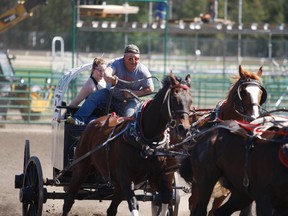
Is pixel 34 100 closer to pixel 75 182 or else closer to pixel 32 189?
pixel 32 189

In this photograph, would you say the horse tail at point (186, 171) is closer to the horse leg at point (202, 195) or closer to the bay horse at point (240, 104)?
the horse leg at point (202, 195)

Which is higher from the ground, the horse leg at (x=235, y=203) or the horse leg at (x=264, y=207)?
the horse leg at (x=264, y=207)

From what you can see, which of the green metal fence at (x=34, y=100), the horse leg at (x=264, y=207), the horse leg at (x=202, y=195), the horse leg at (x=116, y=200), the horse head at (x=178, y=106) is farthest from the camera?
the green metal fence at (x=34, y=100)

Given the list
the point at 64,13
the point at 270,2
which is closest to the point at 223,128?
the point at 64,13

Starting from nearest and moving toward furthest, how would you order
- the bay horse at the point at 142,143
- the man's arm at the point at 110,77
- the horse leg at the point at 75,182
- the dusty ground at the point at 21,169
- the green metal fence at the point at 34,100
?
the bay horse at the point at 142,143 < the horse leg at the point at 75,182 < the man's arm at the point at 110,77 < the dusty ground at the point at 21,169 < the green metal fence at the point at 34,100

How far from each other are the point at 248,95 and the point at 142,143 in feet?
4.58

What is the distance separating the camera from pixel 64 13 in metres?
44.9

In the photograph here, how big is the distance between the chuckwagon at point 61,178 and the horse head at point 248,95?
1.13 m

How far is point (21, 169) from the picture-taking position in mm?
14609

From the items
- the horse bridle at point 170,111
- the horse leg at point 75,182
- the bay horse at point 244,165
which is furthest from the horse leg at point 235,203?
the horse leg at point 75,182

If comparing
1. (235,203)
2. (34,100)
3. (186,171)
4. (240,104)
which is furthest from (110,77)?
(34,100)

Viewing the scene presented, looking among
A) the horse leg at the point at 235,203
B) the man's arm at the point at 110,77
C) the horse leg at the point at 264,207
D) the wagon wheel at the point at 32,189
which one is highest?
the man's arm at the point at 110,77

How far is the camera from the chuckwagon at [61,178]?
9.45 m

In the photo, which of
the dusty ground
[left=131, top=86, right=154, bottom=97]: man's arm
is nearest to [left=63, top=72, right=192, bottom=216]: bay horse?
[left=131, top=86, right=154, bottom=97]: man's arm
